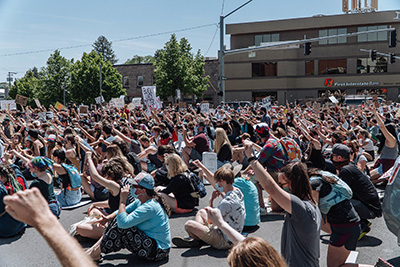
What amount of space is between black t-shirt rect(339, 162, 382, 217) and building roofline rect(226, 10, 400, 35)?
5280cm

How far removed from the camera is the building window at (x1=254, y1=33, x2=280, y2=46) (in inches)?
2290

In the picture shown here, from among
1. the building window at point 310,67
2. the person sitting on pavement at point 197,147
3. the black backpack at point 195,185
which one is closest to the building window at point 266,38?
the building window at point 310,67

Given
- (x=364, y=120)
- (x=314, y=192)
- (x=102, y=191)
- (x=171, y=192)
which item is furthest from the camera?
(x=364, y=120)

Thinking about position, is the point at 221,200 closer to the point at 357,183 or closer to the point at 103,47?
the point at 357,183

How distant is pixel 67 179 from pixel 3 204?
1.77 metres

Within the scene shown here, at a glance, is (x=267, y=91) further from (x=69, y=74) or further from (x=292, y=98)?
(x=69, y=74)

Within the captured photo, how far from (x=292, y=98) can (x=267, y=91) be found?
135 inches

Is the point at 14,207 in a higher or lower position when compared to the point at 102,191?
higher

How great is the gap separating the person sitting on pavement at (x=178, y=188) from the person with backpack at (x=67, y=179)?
1.74 m

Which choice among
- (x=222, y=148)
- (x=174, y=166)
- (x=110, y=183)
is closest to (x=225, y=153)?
(x=222, y=148)

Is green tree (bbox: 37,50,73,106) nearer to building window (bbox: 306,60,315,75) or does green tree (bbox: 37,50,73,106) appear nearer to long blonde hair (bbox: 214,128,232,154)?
building window (bbox: 306,60,315,75)

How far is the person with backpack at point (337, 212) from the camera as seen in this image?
4680mm

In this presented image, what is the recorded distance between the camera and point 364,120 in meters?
18.4

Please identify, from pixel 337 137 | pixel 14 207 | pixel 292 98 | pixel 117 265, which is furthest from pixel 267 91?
pixel 14 207
